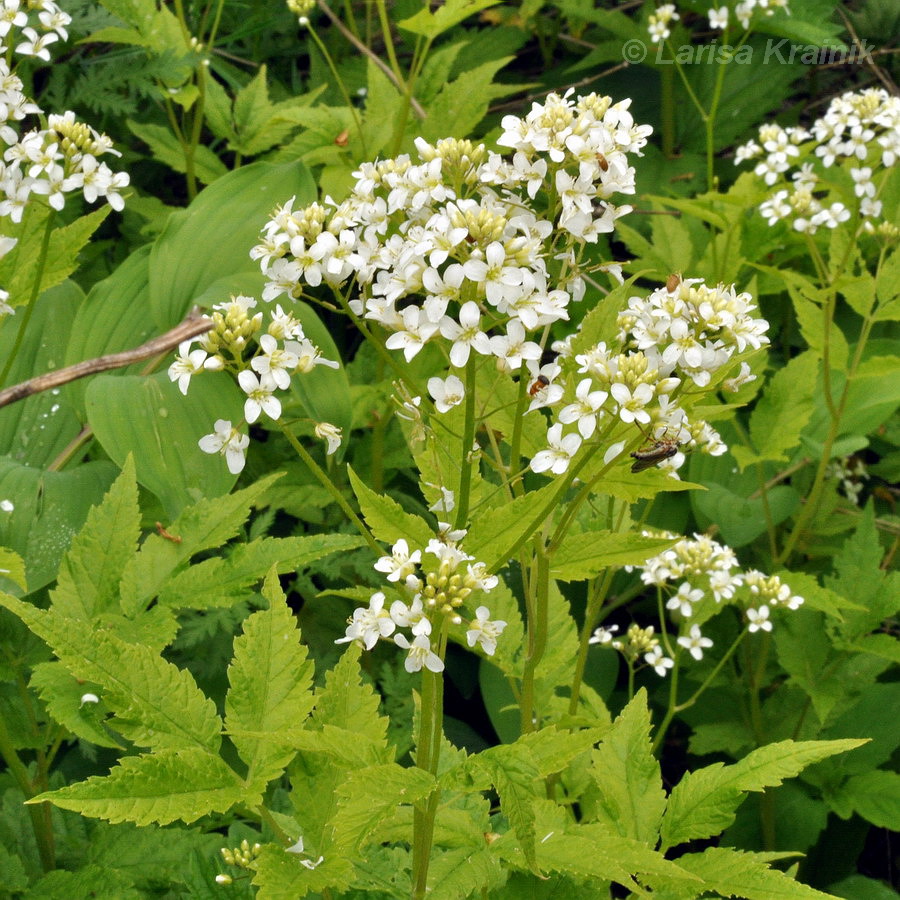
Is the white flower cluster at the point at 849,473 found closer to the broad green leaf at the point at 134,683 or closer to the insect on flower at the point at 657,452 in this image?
the insect on flower at the point at 657,452

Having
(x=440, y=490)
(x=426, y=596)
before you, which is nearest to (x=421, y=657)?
(x=426, y=596)

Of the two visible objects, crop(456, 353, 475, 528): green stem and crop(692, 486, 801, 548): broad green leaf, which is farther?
crop(692, 486, 801, 548): broad green leaf

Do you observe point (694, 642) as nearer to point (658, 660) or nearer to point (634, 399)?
point (658, 660)

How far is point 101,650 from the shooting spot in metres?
1.28

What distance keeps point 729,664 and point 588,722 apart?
1.34m

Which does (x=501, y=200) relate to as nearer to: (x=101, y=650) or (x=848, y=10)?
(x=101, y=650)

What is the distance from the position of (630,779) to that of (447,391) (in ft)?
2.34

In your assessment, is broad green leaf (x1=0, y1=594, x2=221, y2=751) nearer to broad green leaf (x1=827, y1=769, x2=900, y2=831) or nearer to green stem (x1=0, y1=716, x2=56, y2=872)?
Answer: green stem (x1=0, y1=716, x2=56, y2=872)

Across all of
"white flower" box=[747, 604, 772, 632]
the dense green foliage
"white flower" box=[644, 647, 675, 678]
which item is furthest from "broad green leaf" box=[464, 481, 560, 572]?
"white flower" box=[747, 604, 772, 632]

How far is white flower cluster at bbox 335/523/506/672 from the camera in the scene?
1136mm

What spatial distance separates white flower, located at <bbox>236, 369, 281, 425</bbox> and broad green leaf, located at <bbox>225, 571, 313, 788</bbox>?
267 millimetres

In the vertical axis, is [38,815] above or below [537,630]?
below

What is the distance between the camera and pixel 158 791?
122 cm

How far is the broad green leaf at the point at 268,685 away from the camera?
1.34m
